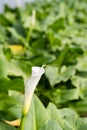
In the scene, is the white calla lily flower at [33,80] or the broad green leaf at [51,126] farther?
the broad green leaf at [51,126]

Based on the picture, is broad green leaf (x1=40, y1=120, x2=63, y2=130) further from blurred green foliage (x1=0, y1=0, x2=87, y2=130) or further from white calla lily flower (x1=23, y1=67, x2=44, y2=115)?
white calla lily flower (x1=23, y1=67, x2=44, y2=115)

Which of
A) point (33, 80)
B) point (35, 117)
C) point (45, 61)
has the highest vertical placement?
point (33, 80)

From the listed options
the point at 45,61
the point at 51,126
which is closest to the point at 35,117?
the point at 51,126

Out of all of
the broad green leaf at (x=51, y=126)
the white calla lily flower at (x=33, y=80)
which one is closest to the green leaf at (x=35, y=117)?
the broad green leaf at (x=51, y=126)

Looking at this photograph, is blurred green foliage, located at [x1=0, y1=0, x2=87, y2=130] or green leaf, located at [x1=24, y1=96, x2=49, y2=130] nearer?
green leaf, located at [x1=24, y1=96, x2=49, y2=130]

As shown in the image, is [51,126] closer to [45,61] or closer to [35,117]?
[35,117]

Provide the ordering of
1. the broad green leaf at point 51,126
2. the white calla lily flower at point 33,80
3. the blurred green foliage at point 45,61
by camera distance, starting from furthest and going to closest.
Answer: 1. the blurred green foliage at point 45,61
2. the broad green leaf at point 51,126
3. the white calla lily flower at point 33,80

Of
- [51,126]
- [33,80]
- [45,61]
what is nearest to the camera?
[33,80]

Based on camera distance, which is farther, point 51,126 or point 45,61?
point 45,61

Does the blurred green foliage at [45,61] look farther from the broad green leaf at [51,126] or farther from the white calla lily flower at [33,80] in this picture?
the white calla lily flower at [33,80]

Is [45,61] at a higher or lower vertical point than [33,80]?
lower

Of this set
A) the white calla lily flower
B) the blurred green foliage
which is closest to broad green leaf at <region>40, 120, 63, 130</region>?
the blurred green foliage

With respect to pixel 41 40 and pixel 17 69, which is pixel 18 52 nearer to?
pixel 41 40
